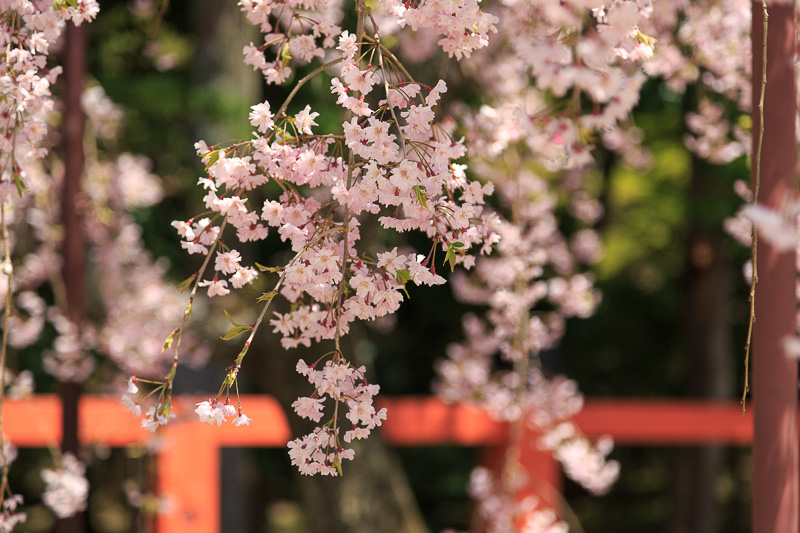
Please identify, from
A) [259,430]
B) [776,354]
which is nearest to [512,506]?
[259,430]

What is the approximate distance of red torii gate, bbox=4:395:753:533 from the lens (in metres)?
3.50

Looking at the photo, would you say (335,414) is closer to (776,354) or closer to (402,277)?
(402,277)

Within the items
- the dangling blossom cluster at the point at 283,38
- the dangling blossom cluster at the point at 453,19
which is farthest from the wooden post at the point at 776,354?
the dangling blossom cluster at the point at 283,38

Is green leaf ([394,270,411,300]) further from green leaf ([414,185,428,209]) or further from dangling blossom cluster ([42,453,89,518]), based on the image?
dangling blossom cluster ([42,453,89,518])

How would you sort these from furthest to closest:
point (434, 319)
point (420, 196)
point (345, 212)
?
point (434, 319) < point (345, 212) < point (420, 196)

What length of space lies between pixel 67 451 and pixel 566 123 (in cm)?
245

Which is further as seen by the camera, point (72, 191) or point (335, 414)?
point (72, 191)

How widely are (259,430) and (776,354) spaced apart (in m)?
2.49

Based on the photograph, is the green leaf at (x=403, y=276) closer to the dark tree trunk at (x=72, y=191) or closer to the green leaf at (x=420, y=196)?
the green leaf at (x=420, y=196)

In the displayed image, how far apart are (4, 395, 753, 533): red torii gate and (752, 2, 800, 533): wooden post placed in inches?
81.0

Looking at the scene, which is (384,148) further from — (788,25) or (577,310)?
(577,310)

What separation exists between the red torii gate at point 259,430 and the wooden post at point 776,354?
2057 mm

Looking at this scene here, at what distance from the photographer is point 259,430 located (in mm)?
3646

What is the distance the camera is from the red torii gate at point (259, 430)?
3.50 meters
